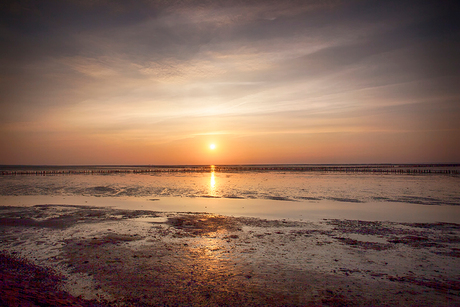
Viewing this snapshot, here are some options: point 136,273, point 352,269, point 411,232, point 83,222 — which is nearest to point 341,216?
point 411,232

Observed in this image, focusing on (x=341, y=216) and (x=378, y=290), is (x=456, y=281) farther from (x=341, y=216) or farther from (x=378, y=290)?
(x=341, y=216)

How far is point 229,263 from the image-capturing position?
9102 mm

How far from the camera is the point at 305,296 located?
6.91 meters

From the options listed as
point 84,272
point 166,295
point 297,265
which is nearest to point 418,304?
point 297,265

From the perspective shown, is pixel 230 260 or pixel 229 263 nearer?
pixel 229 263

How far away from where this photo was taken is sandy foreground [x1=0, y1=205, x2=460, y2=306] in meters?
6.83

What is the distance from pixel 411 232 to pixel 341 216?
4.57m

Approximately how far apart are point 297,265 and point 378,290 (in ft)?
8.25

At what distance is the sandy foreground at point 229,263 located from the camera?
6826 mm

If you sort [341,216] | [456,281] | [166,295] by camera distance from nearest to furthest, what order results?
[166,295] → [456,281] → [341,216]

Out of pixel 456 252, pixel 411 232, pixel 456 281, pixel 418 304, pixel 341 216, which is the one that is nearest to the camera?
pixel 418 304

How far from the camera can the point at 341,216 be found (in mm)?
17234

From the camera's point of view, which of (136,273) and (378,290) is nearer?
(378,290)

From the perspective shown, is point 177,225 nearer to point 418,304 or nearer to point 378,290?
point 378,290
